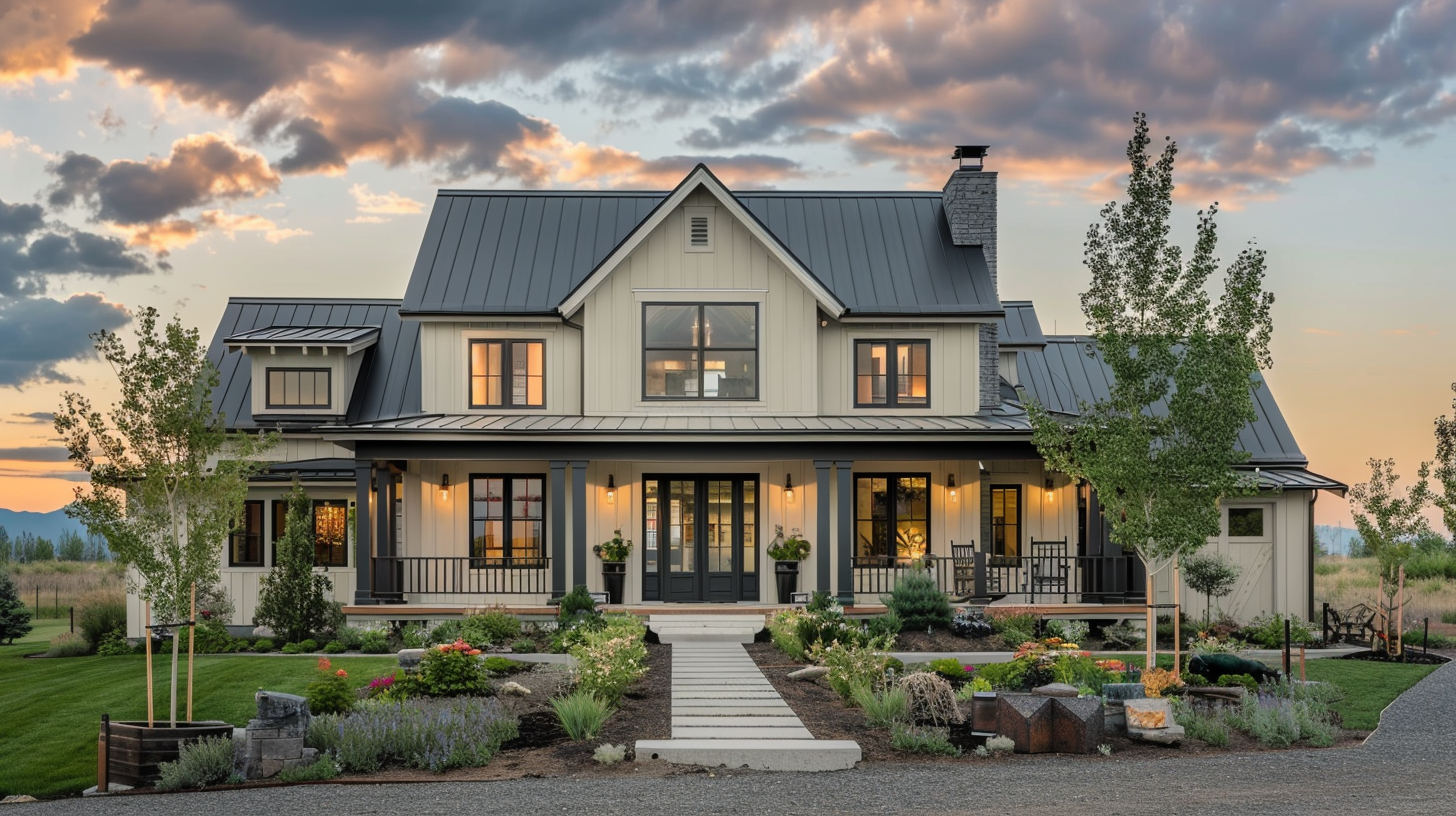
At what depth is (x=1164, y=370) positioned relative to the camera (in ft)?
48.5

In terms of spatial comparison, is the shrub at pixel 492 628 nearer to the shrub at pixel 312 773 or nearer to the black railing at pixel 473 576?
the black railing at pixel 473 576

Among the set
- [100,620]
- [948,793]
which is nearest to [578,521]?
[100,620]

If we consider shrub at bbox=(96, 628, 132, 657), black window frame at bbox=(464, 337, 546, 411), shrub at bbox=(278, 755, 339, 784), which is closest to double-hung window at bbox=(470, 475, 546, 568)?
black window frame at bbox=(464, 337, 546, 411)

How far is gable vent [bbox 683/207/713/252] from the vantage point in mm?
22953

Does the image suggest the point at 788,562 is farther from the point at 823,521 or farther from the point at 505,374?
the point at 505,374

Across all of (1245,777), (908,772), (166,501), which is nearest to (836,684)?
(908,772)

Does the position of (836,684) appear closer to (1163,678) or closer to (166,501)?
(1163,678)

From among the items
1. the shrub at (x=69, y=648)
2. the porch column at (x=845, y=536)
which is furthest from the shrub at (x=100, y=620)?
the porch column at (x=845, y=536)

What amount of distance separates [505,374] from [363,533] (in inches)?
167

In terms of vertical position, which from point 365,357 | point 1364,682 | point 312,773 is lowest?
point 1364,682

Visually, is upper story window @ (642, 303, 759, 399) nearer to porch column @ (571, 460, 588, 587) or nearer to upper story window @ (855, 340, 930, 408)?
upper story window @ (855, 340, 930, 408)

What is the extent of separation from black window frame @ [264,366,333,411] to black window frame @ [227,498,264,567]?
203 cm

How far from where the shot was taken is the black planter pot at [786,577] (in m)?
22.0

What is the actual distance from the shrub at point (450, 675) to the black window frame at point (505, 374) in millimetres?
9593
